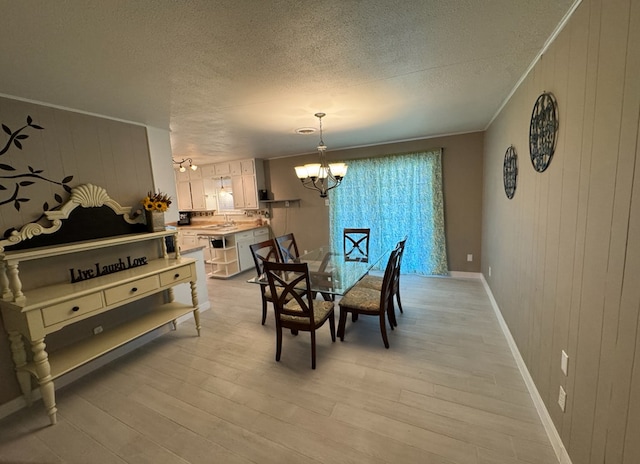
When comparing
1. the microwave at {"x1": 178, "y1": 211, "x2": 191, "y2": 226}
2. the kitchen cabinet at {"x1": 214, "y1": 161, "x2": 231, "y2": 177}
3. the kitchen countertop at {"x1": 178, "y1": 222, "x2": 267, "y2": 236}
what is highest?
the kitchen cabinet at {"x1": 214, "y1": 161, "x2": 231, "y2": 177}

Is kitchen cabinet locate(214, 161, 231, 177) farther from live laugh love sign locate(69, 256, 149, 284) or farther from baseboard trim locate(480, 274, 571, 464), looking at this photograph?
baseboard trim locate(480, 274, 571, 464)

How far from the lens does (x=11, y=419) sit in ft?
6.43

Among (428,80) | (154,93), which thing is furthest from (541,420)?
(154,93)

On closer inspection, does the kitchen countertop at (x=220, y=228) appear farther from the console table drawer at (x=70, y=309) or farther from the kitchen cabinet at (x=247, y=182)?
the console table drawer at (x=70, y=309)

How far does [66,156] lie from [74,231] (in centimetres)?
67

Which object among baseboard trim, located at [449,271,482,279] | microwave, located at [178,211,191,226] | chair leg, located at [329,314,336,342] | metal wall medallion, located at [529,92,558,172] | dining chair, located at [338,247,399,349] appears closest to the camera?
metal wall medallion, located at [529,92,558,172]

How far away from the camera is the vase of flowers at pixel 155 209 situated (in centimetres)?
277

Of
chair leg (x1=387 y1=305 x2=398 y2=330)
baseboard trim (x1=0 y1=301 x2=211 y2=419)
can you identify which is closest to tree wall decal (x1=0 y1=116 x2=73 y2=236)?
baseboard trim (x1=0 y1=301 x2=211 y2=419)

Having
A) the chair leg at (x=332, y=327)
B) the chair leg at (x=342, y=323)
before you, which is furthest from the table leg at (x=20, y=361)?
the chair leg at (x=342, y=323)

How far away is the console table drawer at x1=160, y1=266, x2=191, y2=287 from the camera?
104 inches

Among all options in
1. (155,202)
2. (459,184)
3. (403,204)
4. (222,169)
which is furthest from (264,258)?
(222,169)

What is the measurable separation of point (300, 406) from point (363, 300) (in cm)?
114

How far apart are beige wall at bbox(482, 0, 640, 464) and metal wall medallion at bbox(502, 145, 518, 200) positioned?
487 mm

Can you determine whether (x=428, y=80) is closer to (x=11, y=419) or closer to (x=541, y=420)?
(x=541, y=420)
